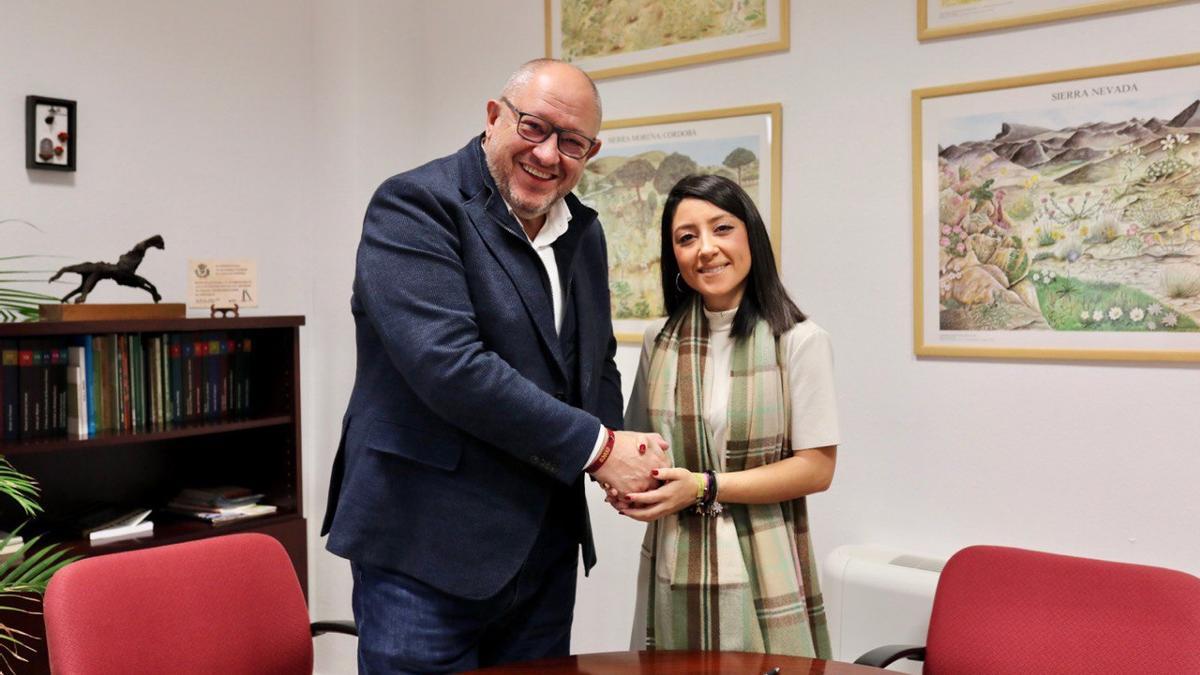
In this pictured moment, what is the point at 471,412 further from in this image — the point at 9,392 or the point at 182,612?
the point at 9,392

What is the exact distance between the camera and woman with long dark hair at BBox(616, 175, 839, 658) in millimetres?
1912

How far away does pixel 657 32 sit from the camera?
3096 mm

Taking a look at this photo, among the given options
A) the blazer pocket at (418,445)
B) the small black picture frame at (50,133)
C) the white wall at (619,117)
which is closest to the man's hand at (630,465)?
the blazer pocket at (418,445)

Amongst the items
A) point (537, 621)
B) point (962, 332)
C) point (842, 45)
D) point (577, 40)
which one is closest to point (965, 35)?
point (842, 45)

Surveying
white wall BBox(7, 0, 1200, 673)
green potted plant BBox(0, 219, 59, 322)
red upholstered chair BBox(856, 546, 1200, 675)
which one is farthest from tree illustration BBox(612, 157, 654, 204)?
green potted plant BBox(0, 219, 59, 322)

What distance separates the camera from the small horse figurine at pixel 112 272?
101 inches

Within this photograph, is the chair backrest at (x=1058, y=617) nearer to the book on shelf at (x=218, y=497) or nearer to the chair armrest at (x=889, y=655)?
the chair armrest at (x=889, y=655)

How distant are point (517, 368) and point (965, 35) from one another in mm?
1606

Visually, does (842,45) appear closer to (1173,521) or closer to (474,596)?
(1173,521)

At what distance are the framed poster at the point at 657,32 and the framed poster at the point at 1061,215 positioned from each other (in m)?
0.54

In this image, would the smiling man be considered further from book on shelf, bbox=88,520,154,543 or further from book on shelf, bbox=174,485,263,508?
book on shelf, bbox=174,485,263,508

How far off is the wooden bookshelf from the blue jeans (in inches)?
45.3

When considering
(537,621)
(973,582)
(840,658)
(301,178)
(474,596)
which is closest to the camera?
(474,596)

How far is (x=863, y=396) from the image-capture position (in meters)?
2.72
